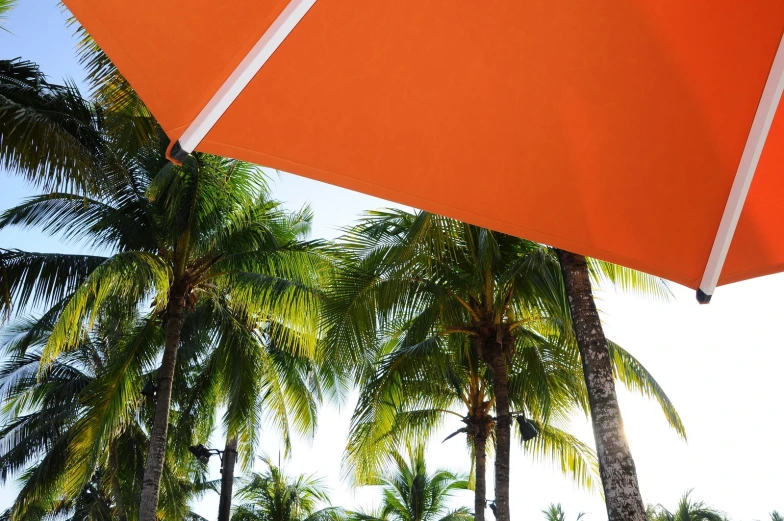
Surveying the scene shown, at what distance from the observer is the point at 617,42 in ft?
8.39

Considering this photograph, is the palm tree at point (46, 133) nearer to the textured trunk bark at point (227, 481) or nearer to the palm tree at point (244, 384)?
the palm tree at point (244, 384)

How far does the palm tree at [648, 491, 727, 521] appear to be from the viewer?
27547 mm

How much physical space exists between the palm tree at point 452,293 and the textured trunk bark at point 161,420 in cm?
322

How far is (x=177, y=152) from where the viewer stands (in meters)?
2.06

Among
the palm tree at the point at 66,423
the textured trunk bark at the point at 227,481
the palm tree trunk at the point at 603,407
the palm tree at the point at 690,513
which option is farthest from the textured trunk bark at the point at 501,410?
the palm tree at the point at 690,513

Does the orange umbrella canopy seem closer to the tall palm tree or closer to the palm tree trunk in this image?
the palm tree trunk

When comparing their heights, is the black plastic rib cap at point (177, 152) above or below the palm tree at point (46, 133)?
below

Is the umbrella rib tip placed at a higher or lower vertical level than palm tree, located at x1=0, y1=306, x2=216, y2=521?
lower

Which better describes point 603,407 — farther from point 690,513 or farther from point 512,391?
point 690,513

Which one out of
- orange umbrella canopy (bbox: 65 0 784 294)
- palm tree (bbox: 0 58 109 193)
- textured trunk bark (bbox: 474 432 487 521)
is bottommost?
orange umbrella canopy (bbox: 65 0 784 294)

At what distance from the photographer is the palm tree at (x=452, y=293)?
401 inches

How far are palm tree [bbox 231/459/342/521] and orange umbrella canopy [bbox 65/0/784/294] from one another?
2414cm

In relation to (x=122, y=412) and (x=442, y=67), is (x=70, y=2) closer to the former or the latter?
(x=442, y=67)

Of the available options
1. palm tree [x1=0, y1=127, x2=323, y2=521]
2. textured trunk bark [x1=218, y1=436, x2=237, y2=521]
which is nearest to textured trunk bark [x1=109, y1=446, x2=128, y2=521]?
textured trunk bark [x1=218, y1=436, x2=237, y2=521]
